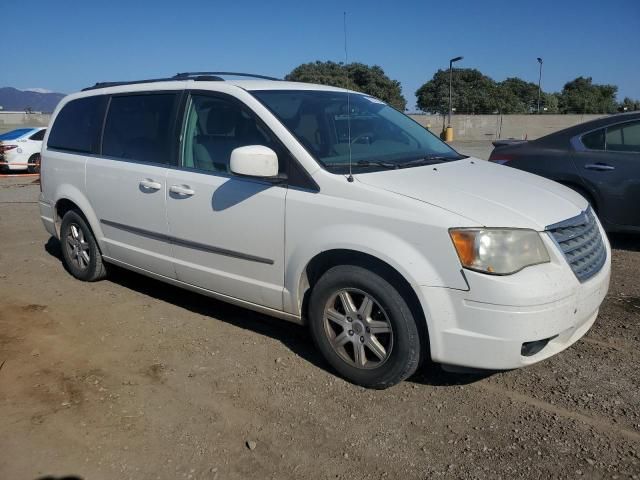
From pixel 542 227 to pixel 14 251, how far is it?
617 centimetres

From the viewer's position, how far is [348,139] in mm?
3799

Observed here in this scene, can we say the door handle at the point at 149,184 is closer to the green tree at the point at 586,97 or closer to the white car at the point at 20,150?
the white car at the point at 20,150

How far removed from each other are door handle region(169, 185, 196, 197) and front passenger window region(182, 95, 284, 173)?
162mm

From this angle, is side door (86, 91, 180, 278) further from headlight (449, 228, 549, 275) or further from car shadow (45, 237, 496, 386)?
headlight (449, 228, 549, 275)

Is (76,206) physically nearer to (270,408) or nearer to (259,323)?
(259,323)

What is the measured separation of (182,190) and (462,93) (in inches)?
3232

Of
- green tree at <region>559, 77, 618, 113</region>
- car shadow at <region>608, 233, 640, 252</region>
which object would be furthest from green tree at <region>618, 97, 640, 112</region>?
car shadow at <region>608, 233, 640, 252</region>

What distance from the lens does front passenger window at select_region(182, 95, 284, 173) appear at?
3.73 metres

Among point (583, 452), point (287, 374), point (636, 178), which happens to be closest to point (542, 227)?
point (583, 452)

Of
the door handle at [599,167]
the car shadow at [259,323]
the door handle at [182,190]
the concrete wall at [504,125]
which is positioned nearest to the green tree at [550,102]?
the concrete wall at [504,125]

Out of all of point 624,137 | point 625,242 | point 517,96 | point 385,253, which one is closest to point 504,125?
point 625,242

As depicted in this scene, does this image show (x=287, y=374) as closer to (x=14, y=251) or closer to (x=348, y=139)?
(x=348, y=139)

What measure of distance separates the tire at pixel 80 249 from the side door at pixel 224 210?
138cm

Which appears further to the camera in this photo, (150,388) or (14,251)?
(14,251)
